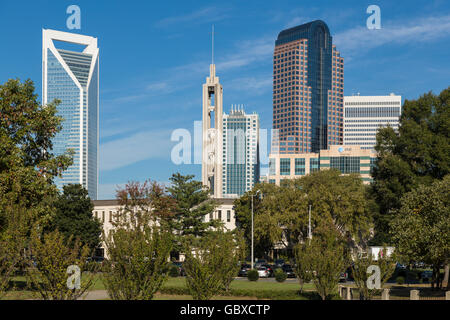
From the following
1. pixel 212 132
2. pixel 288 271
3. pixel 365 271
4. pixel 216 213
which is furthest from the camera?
pixel 212 132

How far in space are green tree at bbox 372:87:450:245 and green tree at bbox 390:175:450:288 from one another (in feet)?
48.8

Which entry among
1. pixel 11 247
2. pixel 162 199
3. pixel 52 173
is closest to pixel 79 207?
pixel 162 199

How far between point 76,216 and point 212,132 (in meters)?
45.5

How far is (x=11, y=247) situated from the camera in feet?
87.0

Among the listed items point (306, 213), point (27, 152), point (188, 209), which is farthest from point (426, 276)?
point (27, 152)

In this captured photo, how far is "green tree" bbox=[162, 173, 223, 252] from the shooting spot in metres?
77.2

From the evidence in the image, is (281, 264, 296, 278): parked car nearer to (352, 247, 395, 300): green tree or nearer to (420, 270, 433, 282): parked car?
(420, 270, 433, 282): parked car

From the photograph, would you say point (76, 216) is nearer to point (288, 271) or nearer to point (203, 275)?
point (288, 271)

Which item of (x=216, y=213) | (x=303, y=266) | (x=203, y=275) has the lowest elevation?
(x=303, y=266)

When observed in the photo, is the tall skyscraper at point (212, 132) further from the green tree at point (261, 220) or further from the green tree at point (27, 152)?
the green tree at point (27, 152)

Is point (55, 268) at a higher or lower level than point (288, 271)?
higher

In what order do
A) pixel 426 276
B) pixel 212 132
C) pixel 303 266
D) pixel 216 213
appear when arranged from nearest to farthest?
pixel 303 266 < pixel 426 276 < pixel 216 213 < pixel 212 132

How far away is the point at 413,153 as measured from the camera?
5675 centimetres
